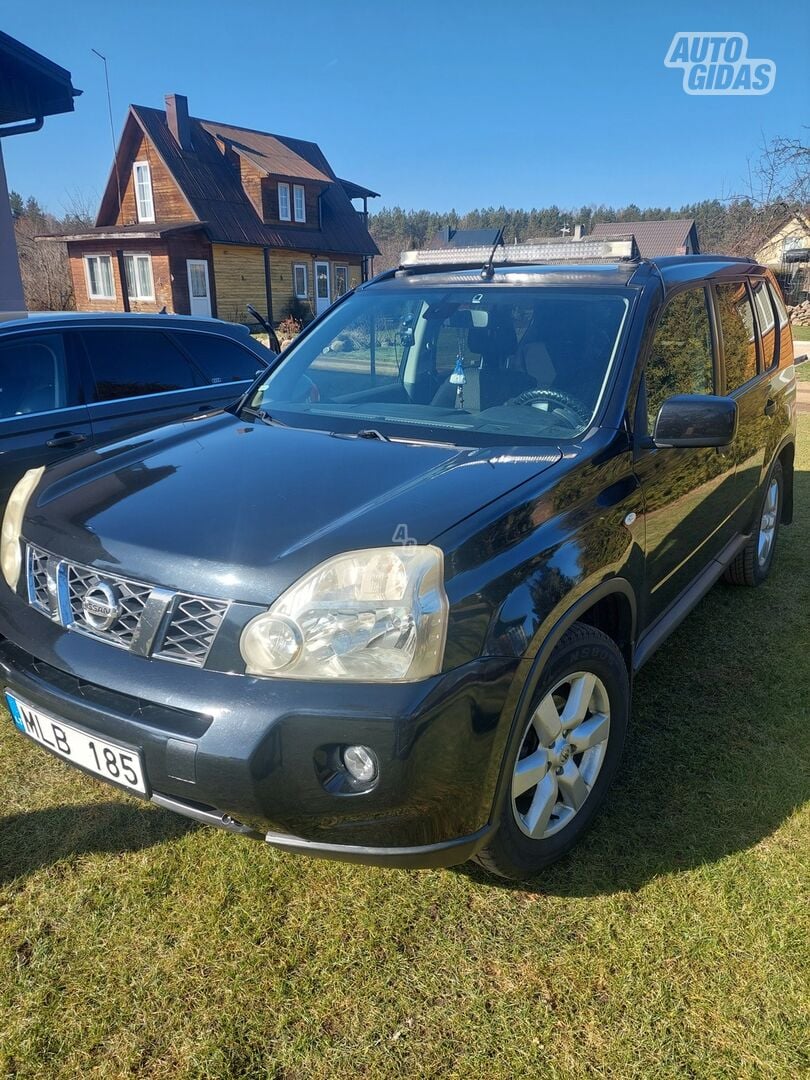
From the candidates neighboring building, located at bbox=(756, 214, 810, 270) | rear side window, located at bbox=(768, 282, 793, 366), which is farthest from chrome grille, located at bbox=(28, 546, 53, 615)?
neighboring building, located at bbox=(756, 214, 810, 270)

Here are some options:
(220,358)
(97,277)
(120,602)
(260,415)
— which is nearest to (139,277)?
(97,277)

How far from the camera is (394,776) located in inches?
72.6

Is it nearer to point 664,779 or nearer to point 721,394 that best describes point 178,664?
point 664,779

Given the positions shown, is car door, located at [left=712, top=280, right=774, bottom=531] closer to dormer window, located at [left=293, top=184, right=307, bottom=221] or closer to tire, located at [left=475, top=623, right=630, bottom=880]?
tire, located at [left=475, top=623, right=630, bottom=880]

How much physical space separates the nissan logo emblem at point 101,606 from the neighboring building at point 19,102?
10.7 metres

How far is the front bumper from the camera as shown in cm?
184

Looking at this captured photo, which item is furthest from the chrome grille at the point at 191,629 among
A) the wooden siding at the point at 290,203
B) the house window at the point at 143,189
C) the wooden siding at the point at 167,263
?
the house window at the point at 143,189

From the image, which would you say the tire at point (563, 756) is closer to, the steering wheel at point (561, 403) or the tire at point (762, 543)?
the steering wheel at point (561, 403)

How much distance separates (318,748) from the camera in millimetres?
1852

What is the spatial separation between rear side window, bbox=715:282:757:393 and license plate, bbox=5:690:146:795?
3178 mm

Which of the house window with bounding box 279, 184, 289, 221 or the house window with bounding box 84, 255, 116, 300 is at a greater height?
the house window with bounding box 279, 184, 289, 221

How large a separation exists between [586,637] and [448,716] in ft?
2.33

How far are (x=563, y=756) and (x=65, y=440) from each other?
11.2 feet

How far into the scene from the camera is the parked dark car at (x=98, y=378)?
4.31m
